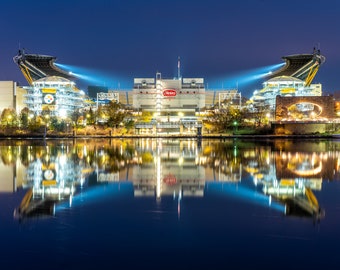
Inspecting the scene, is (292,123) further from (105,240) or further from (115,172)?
(105,240)

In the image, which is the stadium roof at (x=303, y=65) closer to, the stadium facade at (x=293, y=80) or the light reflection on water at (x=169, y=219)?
the stadium facade at (x=293, y=80)

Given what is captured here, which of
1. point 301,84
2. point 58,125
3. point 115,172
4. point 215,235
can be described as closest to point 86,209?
point 215,235

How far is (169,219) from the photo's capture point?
29.0 feet

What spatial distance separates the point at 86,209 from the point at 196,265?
4.59 m

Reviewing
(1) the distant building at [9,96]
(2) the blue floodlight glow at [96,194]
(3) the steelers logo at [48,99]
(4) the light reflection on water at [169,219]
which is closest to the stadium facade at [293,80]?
(3) the steelers logo at [48,99]

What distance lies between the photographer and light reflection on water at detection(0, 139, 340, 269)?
6.50m

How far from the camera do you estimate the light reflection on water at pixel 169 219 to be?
6504mm

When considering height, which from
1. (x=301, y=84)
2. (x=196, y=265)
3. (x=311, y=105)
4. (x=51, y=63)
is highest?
(x=51, y=63)

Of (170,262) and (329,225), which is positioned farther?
(329,225)

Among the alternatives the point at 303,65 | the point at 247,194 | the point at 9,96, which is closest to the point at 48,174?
the point at 247,194

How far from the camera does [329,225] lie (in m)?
8.29

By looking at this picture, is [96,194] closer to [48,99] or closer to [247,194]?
[247,194]

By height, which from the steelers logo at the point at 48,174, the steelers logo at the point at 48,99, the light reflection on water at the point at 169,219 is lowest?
the light reflection on water at the point at 169,219

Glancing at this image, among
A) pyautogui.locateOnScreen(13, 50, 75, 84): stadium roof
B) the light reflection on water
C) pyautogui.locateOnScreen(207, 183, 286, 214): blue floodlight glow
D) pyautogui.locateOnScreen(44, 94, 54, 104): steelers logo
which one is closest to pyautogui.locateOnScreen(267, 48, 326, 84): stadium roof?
pyautogui.locateOnScreen(44, 94, 54, 104): steelers logo
